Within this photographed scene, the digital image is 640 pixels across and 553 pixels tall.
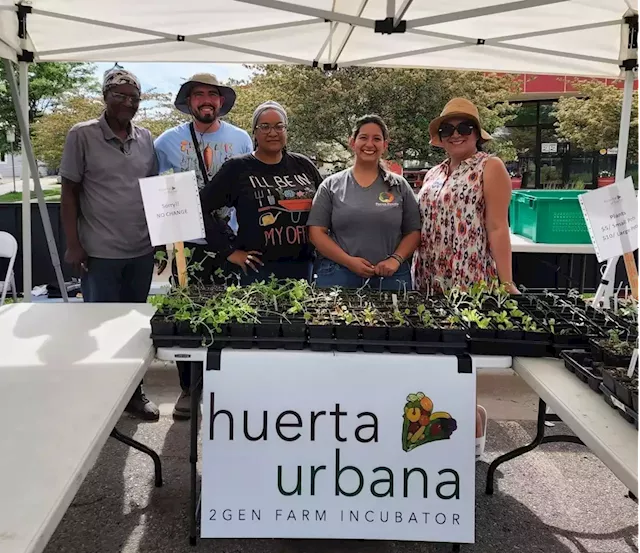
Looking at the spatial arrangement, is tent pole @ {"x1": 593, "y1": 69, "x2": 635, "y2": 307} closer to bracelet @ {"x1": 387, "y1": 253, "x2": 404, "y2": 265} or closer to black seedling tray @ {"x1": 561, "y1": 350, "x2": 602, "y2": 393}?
bracelet @ {"x1": 387, "y1": 253, "x2": 404, "y2": 265}

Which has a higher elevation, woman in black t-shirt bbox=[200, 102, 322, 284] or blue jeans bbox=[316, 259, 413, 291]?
woman in black t-shirt bbox=[200, 102, 322, 284]

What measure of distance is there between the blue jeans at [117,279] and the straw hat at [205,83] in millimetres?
799

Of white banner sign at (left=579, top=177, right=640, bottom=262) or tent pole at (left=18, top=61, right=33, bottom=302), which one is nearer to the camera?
white banner sign at (left=579, top=177, right=640, bottom=262)

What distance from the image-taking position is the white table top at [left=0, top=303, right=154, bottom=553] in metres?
1.04

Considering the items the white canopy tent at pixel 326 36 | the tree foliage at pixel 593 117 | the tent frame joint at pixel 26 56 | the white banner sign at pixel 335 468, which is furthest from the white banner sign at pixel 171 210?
the tree foliage at pixel 593 117

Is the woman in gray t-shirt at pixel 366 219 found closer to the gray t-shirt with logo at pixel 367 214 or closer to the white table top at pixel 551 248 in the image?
the gray t-shirt with logo at pixel 367 214

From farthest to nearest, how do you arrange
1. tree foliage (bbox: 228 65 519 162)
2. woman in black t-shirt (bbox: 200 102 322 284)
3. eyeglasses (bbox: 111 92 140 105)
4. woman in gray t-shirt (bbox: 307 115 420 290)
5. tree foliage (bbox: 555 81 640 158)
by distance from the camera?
tree foliage (bbox: 555 81 640 158), tree foliage (bbox: 228 65 519 162), eyeglasses (bbox: 111 92 140 105), woman in black t-shirt (bbox: 200 102 322 284), woman in gray t-shirt (bbox: 307 115 420 290)

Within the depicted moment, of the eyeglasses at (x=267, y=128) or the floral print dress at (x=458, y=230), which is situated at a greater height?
the eyeglasses at (x=267, y=128)

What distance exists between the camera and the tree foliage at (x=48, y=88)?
13.7m

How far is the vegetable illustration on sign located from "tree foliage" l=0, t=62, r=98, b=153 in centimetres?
1396

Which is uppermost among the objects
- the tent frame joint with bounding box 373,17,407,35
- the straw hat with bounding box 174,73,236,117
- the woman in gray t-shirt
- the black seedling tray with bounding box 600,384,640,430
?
the tent frame joint with bounding box 373,17,407,35

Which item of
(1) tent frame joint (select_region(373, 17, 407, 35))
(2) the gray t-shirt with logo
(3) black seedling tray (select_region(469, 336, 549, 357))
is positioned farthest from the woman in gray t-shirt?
(3) black seedling tray (select_region(469, 336, 549, 357))

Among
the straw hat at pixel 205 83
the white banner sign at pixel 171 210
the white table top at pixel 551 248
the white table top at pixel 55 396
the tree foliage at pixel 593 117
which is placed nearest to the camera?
the white table top at pixel 55 396

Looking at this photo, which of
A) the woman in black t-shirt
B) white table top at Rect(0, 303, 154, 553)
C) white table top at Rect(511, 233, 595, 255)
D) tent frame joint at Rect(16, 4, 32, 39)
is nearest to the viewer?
white table top at Rect(0, 303, 154, 553)
